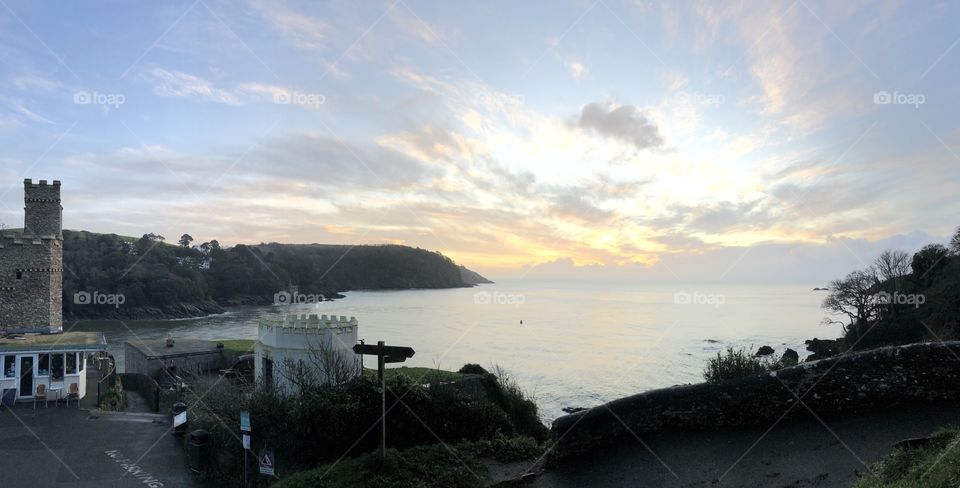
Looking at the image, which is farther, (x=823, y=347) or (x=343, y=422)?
(x=823, y=347)

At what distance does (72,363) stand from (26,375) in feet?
4.63

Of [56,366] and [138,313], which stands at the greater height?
[56,366]

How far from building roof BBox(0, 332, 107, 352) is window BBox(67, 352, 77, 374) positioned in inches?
17.6

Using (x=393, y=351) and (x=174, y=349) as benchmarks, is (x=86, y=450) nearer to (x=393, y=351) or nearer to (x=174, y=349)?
(x=393, y=351)

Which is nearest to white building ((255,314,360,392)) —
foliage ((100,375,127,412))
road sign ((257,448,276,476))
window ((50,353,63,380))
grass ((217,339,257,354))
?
road sign ((257,448,276,476))

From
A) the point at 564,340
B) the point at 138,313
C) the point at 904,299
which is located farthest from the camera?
the point at 138,313

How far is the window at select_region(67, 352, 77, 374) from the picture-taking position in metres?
20.5

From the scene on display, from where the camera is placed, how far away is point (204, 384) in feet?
69.1

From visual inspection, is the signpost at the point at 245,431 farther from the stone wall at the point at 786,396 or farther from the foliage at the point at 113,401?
the foliage at the point at 113,401

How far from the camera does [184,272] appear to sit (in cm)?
11156

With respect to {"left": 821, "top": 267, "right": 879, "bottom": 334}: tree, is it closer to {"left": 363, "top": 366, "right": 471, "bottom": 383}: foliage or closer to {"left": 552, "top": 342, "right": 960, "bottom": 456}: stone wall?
{"left": 363, "top": 366, "right": 471, "bottom": 383}: foliage

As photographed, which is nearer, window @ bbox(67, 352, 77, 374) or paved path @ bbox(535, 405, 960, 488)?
paved path @ bbox(535, 405, 960, 488)

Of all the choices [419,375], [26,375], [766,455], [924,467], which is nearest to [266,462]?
[766,455]

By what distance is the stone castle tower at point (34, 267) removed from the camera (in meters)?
23.3
